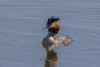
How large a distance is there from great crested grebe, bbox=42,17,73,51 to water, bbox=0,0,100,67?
0.22 m

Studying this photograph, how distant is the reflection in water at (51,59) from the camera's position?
13095 mm

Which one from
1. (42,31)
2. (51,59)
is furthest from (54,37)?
(51,59)

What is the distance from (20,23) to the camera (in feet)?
54.0

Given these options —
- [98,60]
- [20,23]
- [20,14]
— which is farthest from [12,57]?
[20,14]

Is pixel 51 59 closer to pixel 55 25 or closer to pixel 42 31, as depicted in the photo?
pixel 55 25

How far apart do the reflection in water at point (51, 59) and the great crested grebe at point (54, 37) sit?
55 centimetres

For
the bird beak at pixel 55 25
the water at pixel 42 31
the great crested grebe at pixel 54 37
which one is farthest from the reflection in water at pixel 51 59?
the bird beak at pixel 55 25

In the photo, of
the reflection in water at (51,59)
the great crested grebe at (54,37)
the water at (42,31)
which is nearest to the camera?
the reflection in water at (51,59)

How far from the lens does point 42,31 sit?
15.9 m

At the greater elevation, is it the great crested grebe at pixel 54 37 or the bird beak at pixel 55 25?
the bird beak at pixel 55 25

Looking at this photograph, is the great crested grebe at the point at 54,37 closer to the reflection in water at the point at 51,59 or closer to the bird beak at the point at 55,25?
the bird beak at the point at 55,25

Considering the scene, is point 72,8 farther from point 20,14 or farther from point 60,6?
point 20,14

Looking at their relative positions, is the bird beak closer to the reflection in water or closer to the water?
the water

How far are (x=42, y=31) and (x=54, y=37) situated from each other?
97 centimetres
